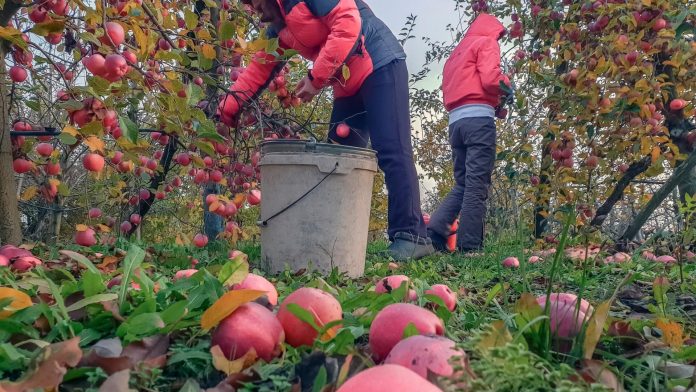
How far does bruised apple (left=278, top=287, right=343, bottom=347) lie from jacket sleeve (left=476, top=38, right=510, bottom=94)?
4.19 metres

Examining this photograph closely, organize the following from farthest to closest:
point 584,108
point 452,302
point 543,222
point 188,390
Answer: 1. point 543,222
2. point 584,108
3. point 452,302
4. point 188,390

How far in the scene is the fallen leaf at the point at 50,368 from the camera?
86 cm

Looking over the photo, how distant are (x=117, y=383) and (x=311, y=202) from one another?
2.26m

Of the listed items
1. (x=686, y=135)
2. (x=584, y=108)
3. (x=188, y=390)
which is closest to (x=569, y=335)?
(x=188, y=390)

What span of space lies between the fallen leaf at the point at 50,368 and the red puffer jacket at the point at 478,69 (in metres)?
4.63

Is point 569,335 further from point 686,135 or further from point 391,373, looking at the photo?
point 686,135

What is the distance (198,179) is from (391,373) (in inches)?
112

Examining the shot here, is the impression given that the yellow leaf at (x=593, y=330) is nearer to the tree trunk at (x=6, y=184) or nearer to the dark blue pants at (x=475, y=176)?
the tree trunk at (x=6, y=184)

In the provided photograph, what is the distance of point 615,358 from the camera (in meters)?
1.10

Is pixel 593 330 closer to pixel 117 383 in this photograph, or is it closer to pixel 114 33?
pixel 117 383

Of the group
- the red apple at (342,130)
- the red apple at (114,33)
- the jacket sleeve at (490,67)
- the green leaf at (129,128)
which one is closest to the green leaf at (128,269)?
the green leaf at (129,128)

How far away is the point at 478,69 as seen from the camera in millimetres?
5086

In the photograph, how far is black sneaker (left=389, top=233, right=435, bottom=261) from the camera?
3865mm

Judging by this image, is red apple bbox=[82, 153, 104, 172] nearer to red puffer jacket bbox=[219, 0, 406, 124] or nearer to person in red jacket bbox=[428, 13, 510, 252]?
red puffer jacket bbox=[219, 0, 406, 124]
